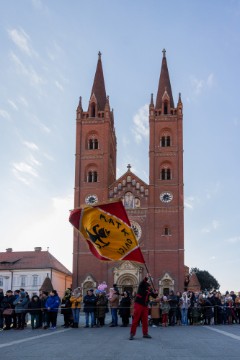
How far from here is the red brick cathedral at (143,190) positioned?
5584 centimetres

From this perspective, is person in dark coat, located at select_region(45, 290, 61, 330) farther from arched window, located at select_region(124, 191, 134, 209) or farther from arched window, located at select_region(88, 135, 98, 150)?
arched window, located at select_region(88, 135, 98, 150)

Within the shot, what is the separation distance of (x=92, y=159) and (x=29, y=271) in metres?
20.4

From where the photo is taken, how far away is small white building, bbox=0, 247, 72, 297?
232 ft

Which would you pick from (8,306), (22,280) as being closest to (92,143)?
(22,280)

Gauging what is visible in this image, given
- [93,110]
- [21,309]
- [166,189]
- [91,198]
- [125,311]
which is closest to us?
[21,309]

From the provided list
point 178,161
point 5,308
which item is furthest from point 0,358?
point 178,161

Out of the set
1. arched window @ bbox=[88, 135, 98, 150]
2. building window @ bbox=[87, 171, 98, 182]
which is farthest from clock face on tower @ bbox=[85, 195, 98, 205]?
arched window @ bbox=[88, 135, 98, 150]

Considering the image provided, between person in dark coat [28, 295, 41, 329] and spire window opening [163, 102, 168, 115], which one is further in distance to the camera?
spire window opening [163, 102, 168, 115]

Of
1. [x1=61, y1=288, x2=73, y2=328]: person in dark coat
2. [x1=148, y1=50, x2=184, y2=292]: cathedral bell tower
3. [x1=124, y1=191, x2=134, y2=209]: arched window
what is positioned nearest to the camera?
[x1=61, y1=288, x2=73, y2=328]: person in dark coat

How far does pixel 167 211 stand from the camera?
188 ft

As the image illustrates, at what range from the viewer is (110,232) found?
50.4 ft

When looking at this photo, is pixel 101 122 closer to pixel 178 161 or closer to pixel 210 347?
pixel 178 161

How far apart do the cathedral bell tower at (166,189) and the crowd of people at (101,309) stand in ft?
96.3

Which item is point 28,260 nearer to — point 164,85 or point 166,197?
point 166,197
